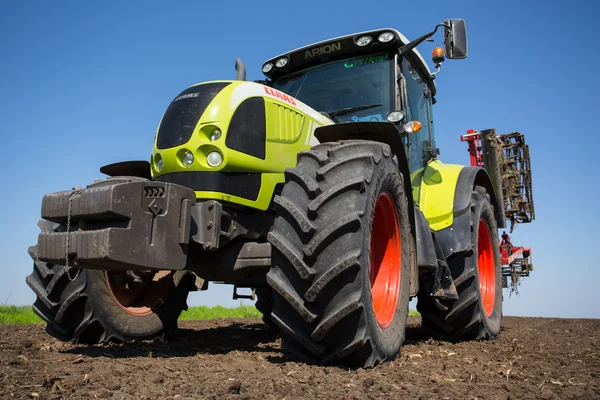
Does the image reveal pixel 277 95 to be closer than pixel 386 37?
Yes

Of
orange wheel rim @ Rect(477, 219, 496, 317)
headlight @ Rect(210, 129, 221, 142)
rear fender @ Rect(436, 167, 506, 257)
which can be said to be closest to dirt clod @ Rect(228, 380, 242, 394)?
headlight @ Rect(210, 129, 221, 142)

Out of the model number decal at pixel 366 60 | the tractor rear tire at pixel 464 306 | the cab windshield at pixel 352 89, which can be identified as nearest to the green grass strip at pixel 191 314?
the tractor rear tire at pixel 464 306

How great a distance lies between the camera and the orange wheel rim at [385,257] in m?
4.21

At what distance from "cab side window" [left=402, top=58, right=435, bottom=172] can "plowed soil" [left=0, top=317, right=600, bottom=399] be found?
6.89ft

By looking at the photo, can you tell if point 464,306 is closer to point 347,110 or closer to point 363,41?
point 347,110

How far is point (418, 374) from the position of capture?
10.7ft

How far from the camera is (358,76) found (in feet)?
17.9

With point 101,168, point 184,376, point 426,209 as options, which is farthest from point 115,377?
point 426,209

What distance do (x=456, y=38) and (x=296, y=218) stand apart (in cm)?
282

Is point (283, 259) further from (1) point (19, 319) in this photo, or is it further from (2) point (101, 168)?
(1) point (19, 319)

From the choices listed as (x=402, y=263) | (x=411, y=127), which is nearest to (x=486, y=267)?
(x=411, y=127)

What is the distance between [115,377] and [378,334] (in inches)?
62.1

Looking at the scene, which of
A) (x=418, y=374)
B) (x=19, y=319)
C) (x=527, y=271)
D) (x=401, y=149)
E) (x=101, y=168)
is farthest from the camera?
(x=527, y=271)

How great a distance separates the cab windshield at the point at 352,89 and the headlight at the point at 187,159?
184 cm
